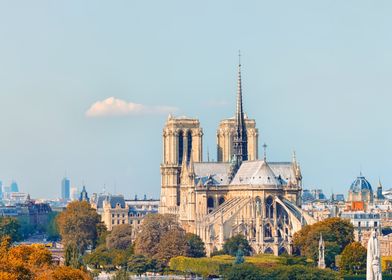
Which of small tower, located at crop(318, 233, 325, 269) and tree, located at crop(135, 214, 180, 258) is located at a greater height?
tree, located at crop(135, 214, 180, 258)

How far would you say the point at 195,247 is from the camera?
141250mm

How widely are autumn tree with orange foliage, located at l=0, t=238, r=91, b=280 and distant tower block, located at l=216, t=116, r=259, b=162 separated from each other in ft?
255

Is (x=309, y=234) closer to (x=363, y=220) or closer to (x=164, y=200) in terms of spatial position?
(x=363, y=220)

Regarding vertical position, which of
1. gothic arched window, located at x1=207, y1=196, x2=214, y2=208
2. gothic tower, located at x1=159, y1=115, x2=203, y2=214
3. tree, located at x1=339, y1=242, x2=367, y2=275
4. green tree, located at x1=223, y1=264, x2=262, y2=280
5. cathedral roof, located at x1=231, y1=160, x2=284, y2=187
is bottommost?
green tree, located at x1=223, y1=264, x2=262, y2=280

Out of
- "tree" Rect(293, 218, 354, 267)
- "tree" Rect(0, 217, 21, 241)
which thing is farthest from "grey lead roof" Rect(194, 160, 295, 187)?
"tree" Rect(0, 217, 21, 241)

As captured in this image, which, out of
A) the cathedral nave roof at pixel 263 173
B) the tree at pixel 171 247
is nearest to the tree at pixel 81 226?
the cathedral nave roof at pixel 263 173

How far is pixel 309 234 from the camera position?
13462 centimetres

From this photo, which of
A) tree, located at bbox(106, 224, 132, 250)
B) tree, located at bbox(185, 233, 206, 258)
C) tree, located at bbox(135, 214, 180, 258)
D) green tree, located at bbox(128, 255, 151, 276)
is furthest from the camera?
tree, located at bbox(106, 224, 132, 250)

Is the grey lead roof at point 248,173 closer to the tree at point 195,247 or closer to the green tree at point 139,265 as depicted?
the tree at point 195,247

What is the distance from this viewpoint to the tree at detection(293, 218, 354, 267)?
5133 inches

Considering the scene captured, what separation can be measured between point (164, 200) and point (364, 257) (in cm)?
6578

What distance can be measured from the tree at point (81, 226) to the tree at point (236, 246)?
81.4 feet

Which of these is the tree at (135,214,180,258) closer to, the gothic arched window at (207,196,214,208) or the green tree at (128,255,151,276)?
the green tree at (128,255,151,276)

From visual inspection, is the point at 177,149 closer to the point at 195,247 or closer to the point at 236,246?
the point at 236,246
